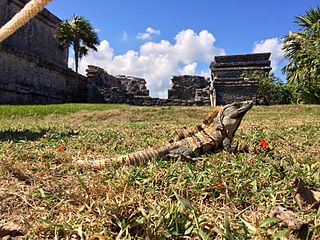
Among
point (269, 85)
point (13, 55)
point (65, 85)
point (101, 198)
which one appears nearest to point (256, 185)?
point (101, 198)

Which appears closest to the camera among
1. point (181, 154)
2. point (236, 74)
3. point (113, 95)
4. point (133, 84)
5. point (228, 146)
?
point (181, 154)

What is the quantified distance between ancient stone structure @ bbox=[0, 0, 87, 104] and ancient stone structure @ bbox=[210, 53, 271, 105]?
821 centimetres

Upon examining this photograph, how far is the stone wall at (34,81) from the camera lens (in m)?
15.9

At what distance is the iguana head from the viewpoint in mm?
4086

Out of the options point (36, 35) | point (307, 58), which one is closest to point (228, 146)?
point (307, 58)

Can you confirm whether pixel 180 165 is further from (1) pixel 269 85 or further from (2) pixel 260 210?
(1) pixel 269 85

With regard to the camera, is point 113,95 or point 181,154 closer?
point 181,154

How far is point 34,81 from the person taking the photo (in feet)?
58.5

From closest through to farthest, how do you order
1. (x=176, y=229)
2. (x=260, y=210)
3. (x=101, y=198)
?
(x=176, y=229), (x=260, y=210), (x=101, y=198)

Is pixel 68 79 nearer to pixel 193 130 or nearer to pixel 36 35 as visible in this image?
pixel 36 35

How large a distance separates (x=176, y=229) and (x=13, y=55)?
16546mm

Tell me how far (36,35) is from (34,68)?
4.15 m

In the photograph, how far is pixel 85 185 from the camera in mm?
2404

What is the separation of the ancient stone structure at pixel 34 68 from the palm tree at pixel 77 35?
0.60 meters
